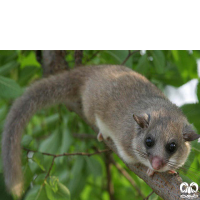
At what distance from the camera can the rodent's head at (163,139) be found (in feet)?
10.4

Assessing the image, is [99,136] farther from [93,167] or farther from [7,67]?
[7,67]

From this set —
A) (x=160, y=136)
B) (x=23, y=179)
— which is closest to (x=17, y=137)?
(x=23, y=179)

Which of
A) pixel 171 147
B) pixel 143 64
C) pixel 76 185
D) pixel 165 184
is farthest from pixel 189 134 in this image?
pixel 76 185

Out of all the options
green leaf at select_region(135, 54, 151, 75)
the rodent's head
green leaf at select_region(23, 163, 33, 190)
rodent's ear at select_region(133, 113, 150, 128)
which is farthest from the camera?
green leaf at select_region(135, 54, 151, 75)

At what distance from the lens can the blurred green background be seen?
326 centimetres

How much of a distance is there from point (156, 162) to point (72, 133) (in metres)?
1.97

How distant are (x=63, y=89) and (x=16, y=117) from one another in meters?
0.80

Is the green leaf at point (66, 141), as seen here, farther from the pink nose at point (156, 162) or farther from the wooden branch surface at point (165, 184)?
the pink nose at point (156, 162)

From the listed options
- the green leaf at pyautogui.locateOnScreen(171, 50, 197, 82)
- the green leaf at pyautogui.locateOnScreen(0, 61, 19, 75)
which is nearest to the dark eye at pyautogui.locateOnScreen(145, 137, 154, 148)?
the green leaf at pyautogui.locateOnScreen(171, 50, 197, 82)

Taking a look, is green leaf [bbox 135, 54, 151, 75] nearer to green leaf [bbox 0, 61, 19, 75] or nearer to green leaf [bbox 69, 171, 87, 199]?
green leaf [bbox 0, 61, 19, 75]

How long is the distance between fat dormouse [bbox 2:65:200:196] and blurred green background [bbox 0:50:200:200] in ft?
0.44

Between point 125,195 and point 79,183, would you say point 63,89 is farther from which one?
point 125,195

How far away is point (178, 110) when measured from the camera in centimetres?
383
